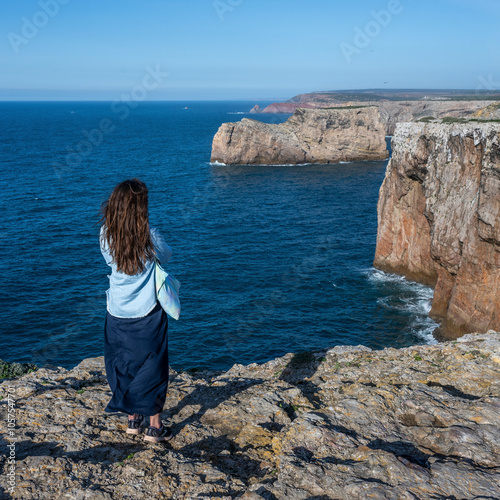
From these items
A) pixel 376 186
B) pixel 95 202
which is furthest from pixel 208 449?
pixel 376 186

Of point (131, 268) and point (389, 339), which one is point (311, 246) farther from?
point (131, 268)

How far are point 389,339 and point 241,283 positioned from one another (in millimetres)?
13107

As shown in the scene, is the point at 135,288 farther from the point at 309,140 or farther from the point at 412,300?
the point at 309,140

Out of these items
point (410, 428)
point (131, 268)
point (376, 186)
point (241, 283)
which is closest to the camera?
point (131, 268)

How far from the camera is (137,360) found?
6395 mm

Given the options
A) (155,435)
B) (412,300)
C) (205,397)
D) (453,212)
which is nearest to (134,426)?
(155,435)

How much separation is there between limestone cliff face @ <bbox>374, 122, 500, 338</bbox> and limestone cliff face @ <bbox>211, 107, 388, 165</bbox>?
57.2 m

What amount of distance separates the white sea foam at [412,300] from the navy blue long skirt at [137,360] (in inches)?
991

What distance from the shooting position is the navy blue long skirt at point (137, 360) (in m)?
6.32

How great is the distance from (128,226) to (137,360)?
1.88m

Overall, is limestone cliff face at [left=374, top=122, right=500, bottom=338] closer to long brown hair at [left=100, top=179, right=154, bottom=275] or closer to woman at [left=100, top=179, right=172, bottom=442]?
woman at [left=100, top=179, right=172, bottom=442]

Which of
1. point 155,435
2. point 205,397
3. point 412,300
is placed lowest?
point 412,300

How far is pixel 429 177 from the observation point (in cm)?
3094

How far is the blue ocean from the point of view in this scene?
1168 inches
